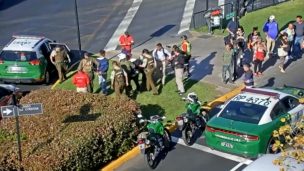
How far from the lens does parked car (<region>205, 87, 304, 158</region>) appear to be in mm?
16750

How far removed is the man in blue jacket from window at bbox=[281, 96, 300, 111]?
7.94m

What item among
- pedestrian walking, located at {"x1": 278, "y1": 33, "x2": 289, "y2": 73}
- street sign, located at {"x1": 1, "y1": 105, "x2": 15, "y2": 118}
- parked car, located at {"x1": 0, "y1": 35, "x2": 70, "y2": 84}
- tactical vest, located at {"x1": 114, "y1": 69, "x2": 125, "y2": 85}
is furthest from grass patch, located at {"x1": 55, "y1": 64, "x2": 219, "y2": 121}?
street sign, located at {"x1": 1, "y1": 105, "x2": 15, "y2": 118}

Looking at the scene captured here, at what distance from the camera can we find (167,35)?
1220 inches

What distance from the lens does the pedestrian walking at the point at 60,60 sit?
24.6 meters

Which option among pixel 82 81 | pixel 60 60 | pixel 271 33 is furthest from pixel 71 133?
pixel 271 33

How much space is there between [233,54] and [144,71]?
3.36 meters

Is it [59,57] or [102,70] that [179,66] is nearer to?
[102,70]

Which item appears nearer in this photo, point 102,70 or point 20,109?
point 20,109

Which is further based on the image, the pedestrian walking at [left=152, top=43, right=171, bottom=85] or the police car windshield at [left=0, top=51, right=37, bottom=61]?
the police car windshield at [left=0, top=51, right=37, bottom=61]

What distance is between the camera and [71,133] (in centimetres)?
1691

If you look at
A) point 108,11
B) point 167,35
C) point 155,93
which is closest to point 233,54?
point 155,93

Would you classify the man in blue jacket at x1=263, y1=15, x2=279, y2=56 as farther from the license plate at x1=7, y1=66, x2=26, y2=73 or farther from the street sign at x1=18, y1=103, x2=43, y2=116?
the street sign at x1=18, y1=103, x2=43, y2=116

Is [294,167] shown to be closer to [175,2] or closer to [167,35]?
[167,35]

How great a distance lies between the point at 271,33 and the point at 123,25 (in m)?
9.45
